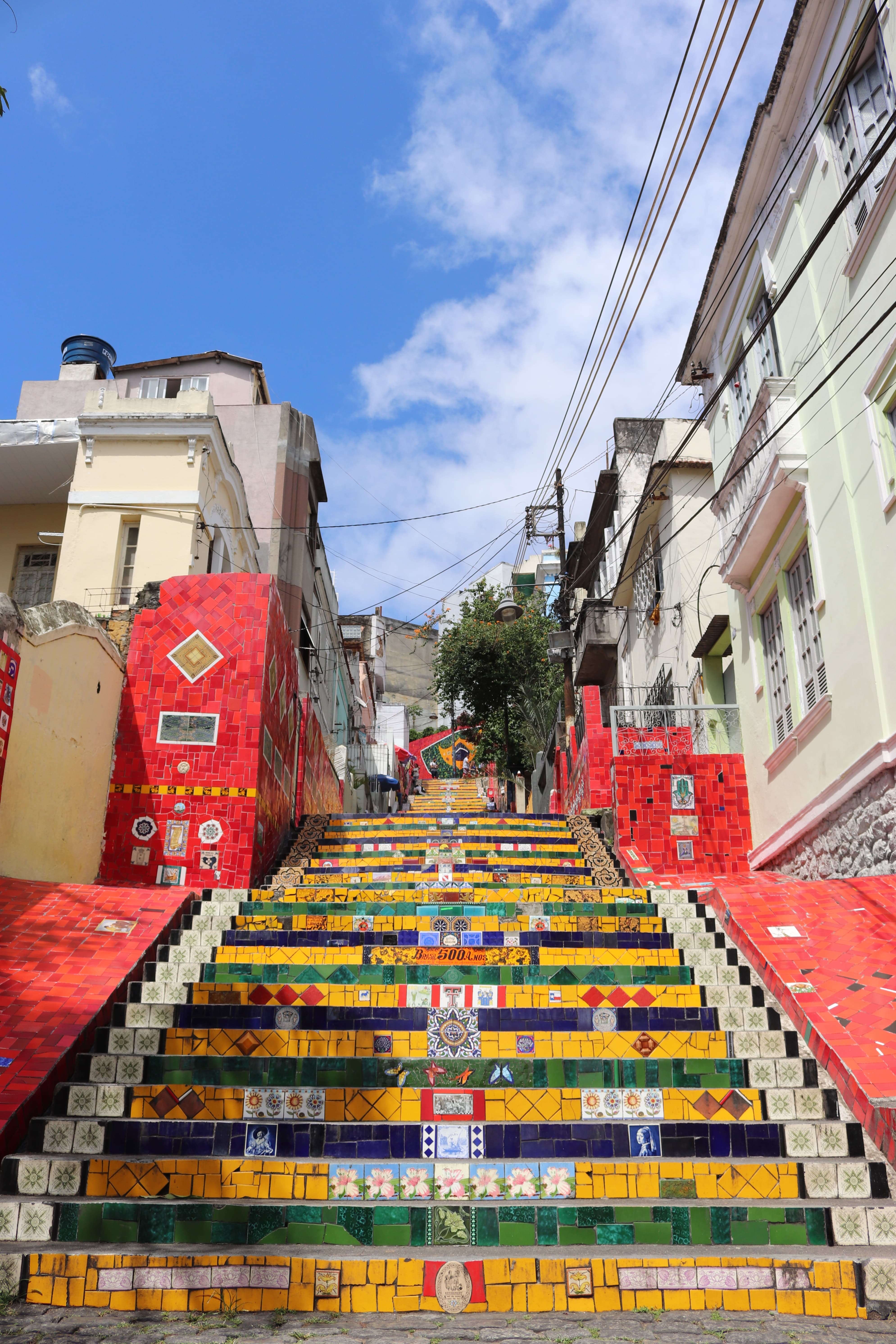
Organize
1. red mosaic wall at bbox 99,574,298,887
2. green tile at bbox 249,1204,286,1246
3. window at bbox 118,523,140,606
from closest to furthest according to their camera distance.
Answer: green tile at bbox 249,1204,286,1246 → red mosaic wall at bbox 99,574,298,887 → window at bbox 118,523,140,606

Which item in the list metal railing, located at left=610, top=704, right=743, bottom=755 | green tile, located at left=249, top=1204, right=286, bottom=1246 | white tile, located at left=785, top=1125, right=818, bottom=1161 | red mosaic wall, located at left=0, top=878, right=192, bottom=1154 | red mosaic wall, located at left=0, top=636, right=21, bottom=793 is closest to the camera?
green tile, located at left=249, top=1204, right=286, bottom=1246

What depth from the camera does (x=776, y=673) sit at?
36.6 ft

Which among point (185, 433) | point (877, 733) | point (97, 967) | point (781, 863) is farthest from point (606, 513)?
point (97, 967)

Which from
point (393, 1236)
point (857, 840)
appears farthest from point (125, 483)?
point (393, 1236)

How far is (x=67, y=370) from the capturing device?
1972 cm

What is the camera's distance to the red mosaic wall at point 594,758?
13.4 meters

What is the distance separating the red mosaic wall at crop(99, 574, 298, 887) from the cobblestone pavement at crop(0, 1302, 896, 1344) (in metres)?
5.48

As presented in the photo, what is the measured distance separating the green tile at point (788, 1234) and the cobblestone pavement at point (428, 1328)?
15.4 inches

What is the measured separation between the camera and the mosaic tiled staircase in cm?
426

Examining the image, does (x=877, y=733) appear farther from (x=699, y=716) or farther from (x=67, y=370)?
(x=67, y=370)

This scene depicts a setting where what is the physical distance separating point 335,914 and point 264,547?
44.8 feet

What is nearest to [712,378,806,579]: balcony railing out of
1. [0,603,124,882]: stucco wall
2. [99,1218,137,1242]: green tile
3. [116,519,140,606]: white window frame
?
[0,603,124,882]: stucco wall

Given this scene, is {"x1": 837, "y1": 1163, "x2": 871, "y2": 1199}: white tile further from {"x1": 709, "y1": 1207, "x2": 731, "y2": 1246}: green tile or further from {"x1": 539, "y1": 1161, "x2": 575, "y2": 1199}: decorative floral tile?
{"x1": 539, "y1": 1161, "x2": 575, "y2": 1199}: decorative floral tile

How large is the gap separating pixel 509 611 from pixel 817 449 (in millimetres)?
11165
